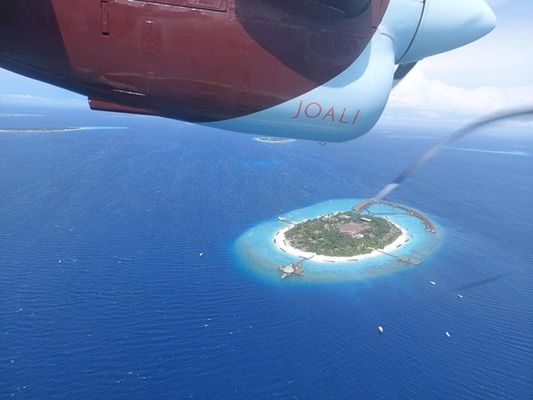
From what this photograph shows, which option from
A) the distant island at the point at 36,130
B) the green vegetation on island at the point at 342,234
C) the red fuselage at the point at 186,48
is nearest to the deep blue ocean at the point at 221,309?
the green vegetation on island at the point at 342,234

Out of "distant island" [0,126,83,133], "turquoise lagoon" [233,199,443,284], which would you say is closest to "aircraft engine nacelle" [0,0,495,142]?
"turquoise lagoon" [233,199,443,284]

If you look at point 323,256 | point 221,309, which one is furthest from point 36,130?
point 323,256

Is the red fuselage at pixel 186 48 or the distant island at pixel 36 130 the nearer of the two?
the red fuselage at pixel 186 48

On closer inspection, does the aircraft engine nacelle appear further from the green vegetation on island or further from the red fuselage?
the green vegetation on island

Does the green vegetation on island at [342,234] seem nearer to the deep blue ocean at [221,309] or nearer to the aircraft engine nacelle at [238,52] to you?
the deep blue ocean at [221,309]

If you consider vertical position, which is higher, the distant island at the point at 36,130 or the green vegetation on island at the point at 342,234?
the green vegetation on island at the point at 342,234
